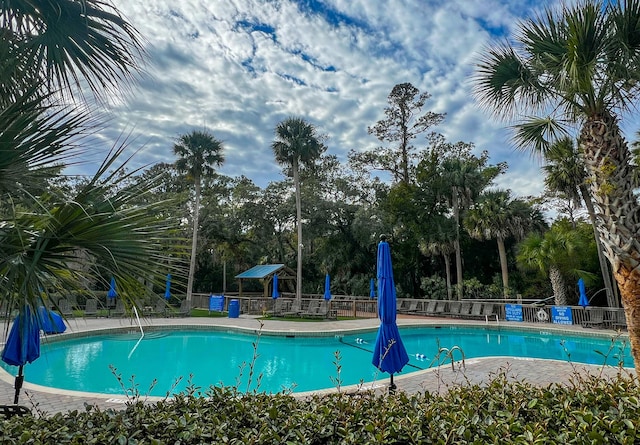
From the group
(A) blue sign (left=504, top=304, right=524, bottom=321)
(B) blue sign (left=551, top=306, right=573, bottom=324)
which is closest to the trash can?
(A) blue sign (left=504, top=304, right=524, bottom=321)

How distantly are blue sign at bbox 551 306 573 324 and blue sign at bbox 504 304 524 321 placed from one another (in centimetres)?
123

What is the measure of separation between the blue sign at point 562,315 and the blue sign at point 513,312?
1.23 meters

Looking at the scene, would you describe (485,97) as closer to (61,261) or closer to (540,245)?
(61,261)

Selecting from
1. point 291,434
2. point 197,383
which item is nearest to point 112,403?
point 197,383

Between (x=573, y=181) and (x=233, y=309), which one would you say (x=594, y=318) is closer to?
(x=573, y=181)

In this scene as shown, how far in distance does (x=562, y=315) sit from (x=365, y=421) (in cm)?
1626

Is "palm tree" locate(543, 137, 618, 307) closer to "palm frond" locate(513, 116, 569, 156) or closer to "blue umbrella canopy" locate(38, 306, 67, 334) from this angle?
"palm frond" locate(513, 116, 569, 156)

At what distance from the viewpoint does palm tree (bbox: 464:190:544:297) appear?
67.9ft

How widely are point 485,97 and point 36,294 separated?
266 inches

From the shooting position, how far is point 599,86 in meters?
5.23

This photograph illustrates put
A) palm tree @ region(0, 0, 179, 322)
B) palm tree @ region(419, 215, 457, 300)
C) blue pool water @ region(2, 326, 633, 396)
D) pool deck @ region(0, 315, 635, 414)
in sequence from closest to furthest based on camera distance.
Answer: palm tree @ region(0, 0, 179, 322) → pool deck @ region(0, 315, 635, 414) → blue pool water @ region(2, 326, 633, 396) → palm tree @ region(419, 215, 457, 300)

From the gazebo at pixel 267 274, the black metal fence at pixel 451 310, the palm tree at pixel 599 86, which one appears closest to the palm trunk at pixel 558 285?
the black metal fence at pixel 451 310

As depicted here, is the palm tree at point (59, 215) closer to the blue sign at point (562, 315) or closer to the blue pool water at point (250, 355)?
the blue pool water at point (250, 355)

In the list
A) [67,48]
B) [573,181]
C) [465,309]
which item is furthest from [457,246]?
[67,48]
